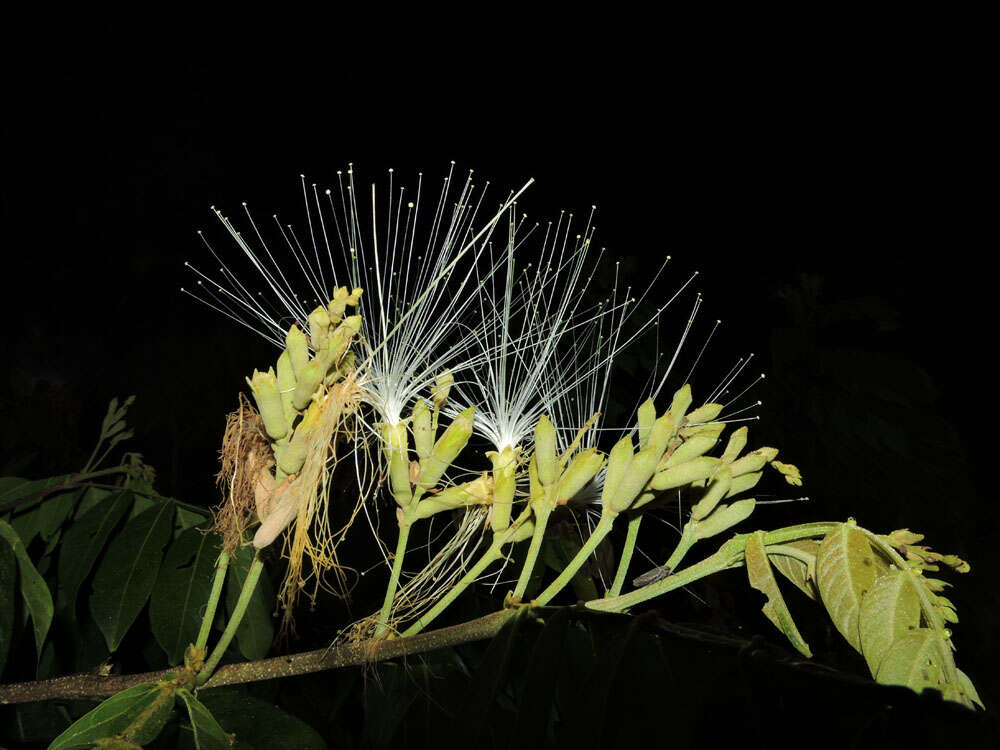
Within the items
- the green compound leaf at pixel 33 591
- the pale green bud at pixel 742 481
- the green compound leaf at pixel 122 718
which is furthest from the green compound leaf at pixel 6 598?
the pale green bud at pixel 742 481

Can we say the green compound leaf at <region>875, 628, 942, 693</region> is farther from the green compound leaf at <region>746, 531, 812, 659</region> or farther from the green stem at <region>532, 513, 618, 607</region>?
the green stem at <region>532, 513, 618, 607</region>

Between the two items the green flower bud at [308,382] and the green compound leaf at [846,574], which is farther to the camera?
the green flower bud at [308,382]

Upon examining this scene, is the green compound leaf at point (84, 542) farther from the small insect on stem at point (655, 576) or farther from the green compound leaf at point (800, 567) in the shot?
the green compound leaf at point (800, 567)

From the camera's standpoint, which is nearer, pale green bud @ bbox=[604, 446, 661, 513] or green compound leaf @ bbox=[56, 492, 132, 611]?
pale green bud @ bbox=[604, 446, 661, 513]

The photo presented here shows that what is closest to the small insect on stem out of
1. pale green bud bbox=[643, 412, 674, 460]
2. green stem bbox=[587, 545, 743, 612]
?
green stem bbox=[587, 545, 743, 612]

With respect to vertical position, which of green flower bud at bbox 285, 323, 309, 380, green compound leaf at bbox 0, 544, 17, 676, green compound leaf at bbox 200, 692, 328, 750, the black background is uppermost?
the black background


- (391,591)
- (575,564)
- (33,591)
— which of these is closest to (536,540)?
(575,564)

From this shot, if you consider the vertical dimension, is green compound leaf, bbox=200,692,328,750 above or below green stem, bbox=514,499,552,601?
below

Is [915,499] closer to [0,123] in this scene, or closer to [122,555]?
[122,555]
